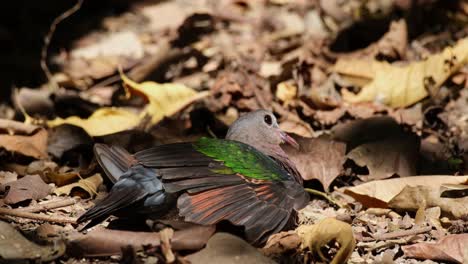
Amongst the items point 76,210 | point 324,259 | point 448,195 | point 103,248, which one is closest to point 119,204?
point 103,248

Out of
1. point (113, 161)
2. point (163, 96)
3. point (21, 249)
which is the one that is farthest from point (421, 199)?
point (163, 96)

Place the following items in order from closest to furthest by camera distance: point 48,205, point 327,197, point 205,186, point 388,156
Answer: point 205,186
point 48,205
point 327,197
point 388,156

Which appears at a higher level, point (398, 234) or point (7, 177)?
point (7, 177)

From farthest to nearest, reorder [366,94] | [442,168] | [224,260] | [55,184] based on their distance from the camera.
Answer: [366,94]
[442,168]
[55,184]
[224,260]

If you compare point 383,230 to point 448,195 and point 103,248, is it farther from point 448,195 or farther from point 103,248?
point 103,248

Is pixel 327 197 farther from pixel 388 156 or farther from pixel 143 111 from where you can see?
pixel 143 111

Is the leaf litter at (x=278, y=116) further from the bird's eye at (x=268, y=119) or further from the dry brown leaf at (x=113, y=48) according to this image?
the bird's eye at (x=268, y=119)

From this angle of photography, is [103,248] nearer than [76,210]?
Yes
